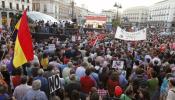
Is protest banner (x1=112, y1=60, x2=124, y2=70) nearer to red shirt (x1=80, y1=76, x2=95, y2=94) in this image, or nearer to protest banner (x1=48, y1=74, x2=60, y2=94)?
red shirt (x1=80, y1=76, x2=95, y2=94)

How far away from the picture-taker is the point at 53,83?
7.34 m

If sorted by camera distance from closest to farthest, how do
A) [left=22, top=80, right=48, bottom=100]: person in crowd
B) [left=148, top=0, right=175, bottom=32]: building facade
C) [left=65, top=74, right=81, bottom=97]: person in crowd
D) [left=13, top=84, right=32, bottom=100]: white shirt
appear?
1. [left=22, top=80, right=48, bottom=100]: person in crowd
2. [left=13, top=84, right=32, bottom=100]: white shirt
3. [left=65, top=74, right=81, bottom=97]: person in crowd
4. [left=148, top=0, right=175, bottom=32]: building facade

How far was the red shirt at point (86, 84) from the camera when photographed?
814cm

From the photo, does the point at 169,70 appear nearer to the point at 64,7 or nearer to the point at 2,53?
the point at 2,53

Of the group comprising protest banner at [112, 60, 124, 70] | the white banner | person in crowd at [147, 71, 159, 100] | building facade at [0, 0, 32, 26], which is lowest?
person in crowd at [147, 71, 159, 100]

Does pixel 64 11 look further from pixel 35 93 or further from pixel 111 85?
pixel 35 93

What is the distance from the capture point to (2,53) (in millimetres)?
12078

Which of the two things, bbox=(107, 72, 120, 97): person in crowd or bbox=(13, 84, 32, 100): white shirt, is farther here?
bbox=(107, 72, 120, 97): person in crowd

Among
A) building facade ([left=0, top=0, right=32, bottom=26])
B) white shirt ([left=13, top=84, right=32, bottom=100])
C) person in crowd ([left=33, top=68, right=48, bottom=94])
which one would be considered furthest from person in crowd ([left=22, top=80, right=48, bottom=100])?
building facade ([left=0, top=0, right=32, bottom=26])

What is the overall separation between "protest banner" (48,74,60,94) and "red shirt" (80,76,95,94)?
930 millimetres

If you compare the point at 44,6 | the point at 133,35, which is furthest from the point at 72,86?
the point at 44,6

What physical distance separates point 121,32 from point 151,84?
400 inches

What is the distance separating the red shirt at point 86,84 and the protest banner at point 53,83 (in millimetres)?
930

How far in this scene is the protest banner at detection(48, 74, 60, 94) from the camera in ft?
23.8
